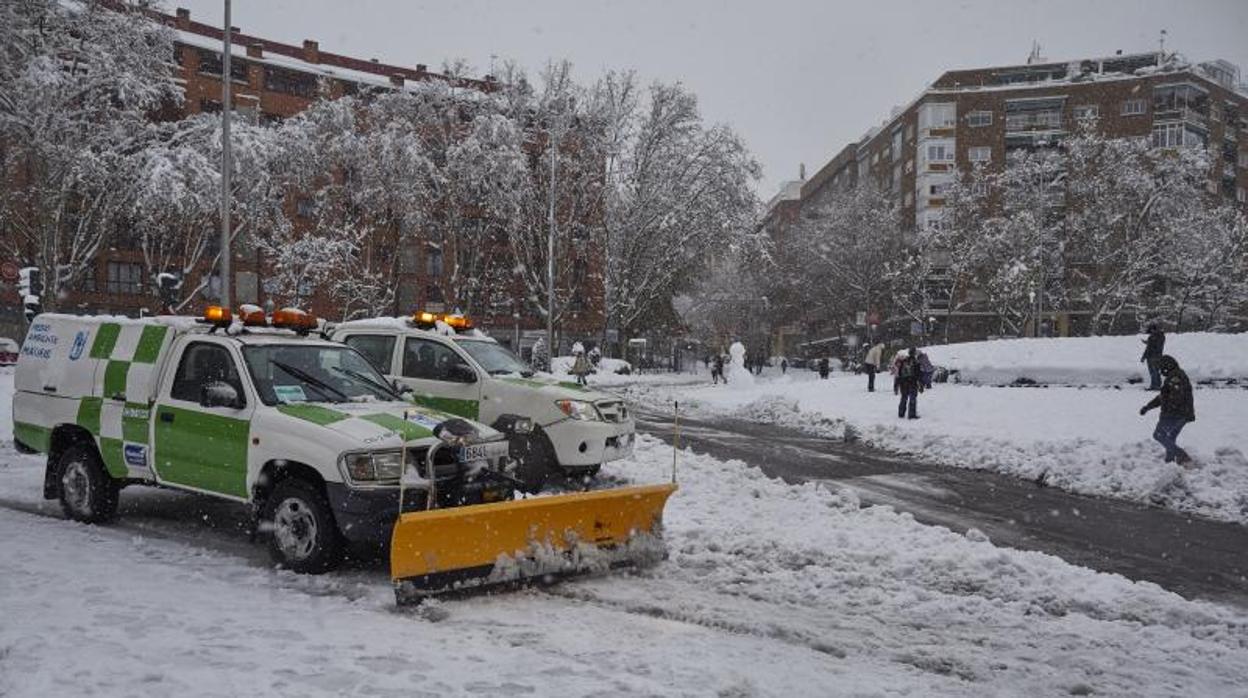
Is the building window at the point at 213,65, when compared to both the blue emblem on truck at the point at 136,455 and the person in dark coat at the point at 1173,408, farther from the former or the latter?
the person in dark coat at the point at 1173,408

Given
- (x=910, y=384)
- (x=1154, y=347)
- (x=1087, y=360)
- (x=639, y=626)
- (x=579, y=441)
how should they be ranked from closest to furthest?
(x=639, y=626) < (x=579, y=441) < (x=910, y=384) < (x=1154, y=347) < (x=1087, y=360)

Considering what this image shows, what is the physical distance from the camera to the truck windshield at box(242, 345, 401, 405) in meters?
7.02

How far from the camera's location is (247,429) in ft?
22.0

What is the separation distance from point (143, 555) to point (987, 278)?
48.0 m

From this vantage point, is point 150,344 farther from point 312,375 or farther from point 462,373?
point 462,373

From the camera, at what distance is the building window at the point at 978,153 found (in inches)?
2611

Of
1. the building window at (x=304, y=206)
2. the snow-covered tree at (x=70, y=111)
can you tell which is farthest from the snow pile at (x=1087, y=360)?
the building window at (x=304, y=206)

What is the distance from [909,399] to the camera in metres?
20.5

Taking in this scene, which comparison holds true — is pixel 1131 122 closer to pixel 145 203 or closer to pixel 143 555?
pixel 145 203

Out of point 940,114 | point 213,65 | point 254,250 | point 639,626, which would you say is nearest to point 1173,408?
point 639,626

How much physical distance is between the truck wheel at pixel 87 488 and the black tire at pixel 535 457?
3.81 m

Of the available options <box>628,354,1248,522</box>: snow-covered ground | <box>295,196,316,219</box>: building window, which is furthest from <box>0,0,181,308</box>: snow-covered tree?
<box>295,196,316,219</box>: building window

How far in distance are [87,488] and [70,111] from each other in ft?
89.2

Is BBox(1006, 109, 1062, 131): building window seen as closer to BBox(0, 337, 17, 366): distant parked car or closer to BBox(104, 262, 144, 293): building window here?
BBox(104, 262, 144, 293): building window
